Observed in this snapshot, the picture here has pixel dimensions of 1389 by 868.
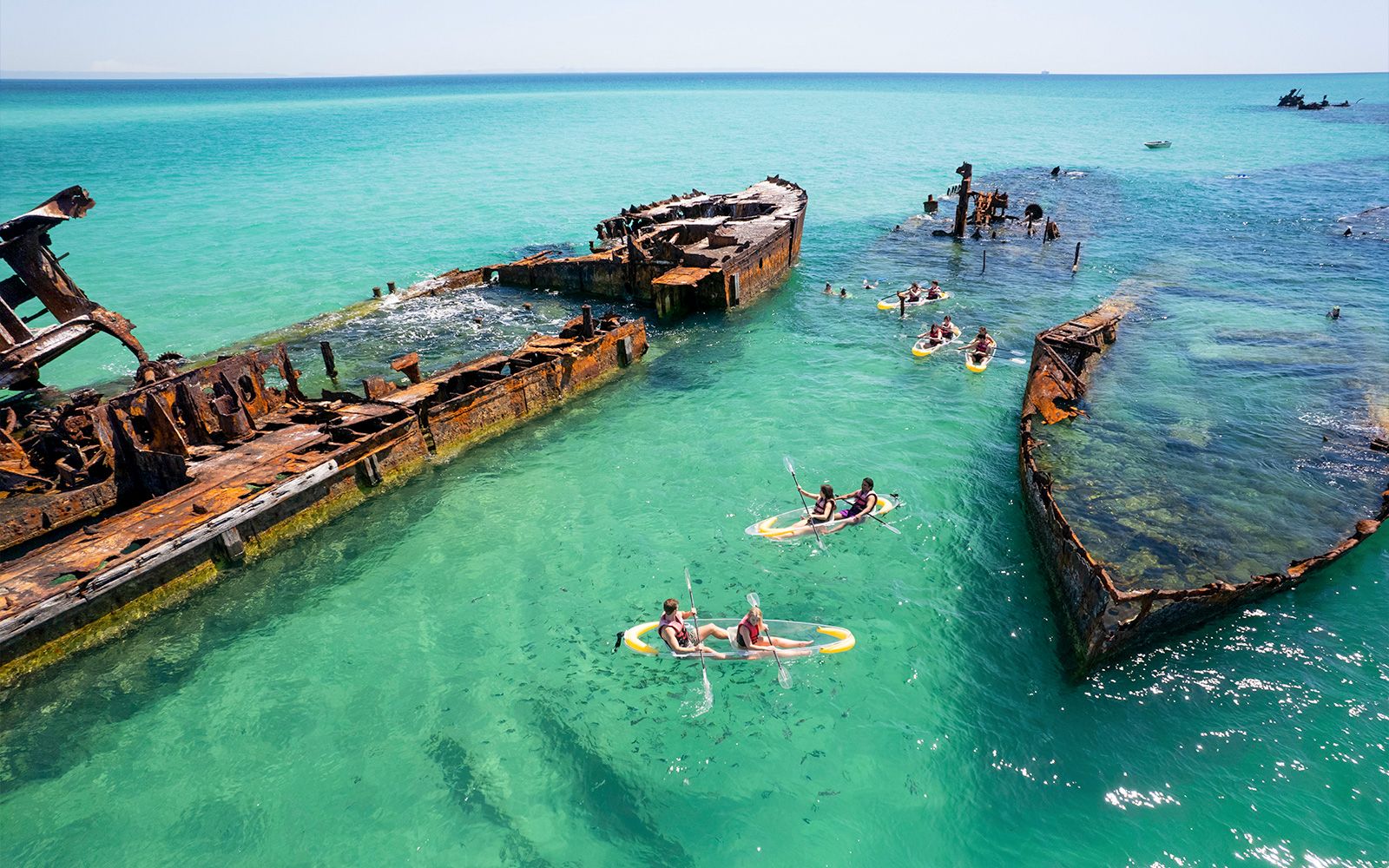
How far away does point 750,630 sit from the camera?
14.1 meters

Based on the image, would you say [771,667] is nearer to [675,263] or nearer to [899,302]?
[899,302]

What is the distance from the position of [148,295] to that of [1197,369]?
60548mm

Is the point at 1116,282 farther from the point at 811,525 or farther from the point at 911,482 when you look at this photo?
the point at 811,525

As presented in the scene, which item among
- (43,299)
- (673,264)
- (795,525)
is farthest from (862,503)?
(43,299)

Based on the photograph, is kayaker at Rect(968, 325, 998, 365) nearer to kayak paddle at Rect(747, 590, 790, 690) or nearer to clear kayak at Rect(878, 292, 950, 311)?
clear kayak at Rect(878, 292, 950, 311)

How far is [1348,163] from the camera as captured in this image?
82875 mm

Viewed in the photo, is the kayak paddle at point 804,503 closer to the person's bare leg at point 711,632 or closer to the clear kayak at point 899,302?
the person's bare leg at point 711,632

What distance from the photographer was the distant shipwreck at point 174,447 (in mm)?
15523

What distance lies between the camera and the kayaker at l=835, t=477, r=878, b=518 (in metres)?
18.4

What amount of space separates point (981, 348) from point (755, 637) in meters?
20.6

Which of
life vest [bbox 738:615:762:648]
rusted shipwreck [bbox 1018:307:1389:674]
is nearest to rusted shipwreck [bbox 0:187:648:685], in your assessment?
life vest [bbox 738:615:762:648]

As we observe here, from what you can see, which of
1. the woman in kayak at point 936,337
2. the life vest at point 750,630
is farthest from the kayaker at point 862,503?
the woman in kayak at point 936,337

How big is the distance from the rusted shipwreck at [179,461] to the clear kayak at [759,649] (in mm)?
10632

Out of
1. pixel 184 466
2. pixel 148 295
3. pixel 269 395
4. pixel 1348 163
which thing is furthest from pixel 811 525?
pixel 1348 163
